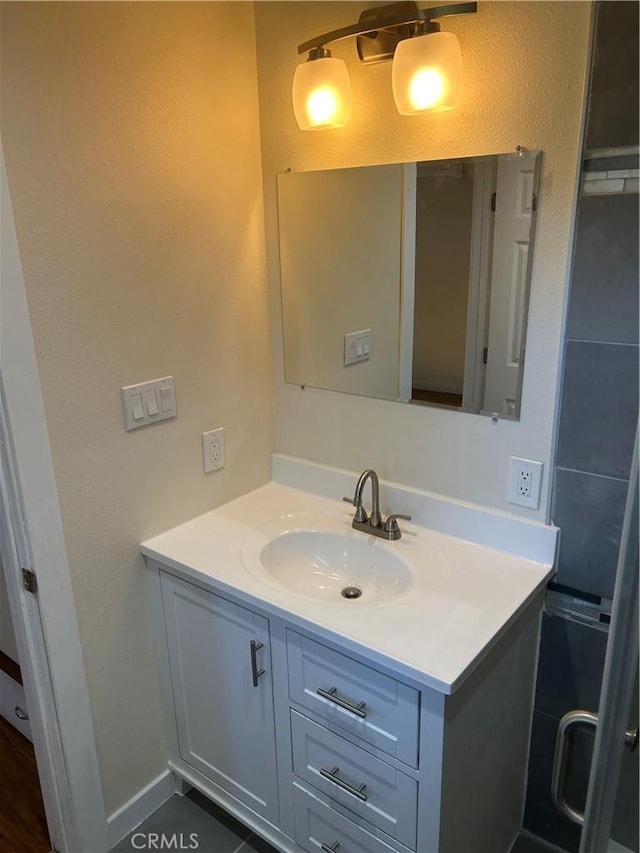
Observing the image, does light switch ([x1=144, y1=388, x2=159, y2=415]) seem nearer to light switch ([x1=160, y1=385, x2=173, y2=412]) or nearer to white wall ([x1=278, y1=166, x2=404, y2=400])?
light switch ([x1=160, y1=385, x2=173, y2=412])

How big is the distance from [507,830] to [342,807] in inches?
20.7

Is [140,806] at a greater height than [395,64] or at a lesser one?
lesser

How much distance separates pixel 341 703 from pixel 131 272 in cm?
108

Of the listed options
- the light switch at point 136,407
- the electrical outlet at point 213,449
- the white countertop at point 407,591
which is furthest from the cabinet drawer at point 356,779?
the light switch at point 136,407

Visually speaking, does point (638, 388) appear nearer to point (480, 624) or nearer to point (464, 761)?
point (480, 624)

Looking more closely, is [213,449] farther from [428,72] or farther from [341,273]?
[428,72]

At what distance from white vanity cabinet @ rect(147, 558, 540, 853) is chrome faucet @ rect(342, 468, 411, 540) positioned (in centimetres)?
37

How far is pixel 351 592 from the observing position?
1609mm

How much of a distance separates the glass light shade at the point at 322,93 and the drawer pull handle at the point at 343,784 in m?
1.51

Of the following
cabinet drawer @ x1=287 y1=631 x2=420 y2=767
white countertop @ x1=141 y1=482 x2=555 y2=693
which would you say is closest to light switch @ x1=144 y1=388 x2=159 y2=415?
white countertop @ x1=141 y1=482 x2=555 y2=693

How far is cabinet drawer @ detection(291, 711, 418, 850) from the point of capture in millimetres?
1274

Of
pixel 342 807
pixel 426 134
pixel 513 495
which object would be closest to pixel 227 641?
pixel 342 807

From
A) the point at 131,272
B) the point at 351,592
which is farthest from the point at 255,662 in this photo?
the point at 131,272

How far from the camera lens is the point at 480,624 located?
49.6 inches
